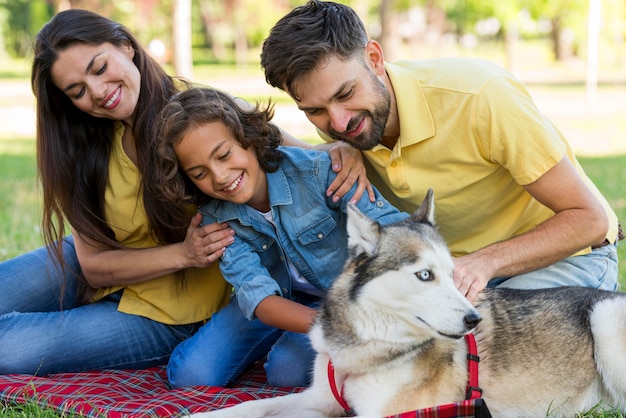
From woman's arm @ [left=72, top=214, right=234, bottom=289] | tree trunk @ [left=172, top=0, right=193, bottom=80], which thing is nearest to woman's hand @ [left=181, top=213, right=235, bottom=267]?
woman's arm @ [left=72, top=214, right=234, bottom=289]

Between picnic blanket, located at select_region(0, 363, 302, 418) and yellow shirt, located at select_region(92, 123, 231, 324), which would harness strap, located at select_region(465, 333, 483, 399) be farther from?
yellow shirt, located at select_region(92, 123, 231, 324)

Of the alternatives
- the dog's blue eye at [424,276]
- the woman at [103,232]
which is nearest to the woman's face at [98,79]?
the woman at [103,232]

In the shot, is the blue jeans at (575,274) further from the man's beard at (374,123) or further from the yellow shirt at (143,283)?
the yellow shirt at (143,283)

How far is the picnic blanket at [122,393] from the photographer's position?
372 centimetres

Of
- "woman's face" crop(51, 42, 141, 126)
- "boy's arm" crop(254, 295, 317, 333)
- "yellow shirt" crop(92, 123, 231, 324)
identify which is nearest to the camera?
"boy's arm" crop(254, 295, 317, 333)

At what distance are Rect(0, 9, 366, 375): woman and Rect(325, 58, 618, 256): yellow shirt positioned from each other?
1091 mm

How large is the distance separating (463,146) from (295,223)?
100 centimetres

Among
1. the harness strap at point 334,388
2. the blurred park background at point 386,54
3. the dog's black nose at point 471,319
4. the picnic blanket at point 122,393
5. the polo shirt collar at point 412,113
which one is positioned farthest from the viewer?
the blurred park background at point 386,54

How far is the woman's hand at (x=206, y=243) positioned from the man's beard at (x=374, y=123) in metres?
0.81

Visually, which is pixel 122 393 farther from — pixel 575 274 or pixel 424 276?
pixel 575 274

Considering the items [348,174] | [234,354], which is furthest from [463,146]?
[234,354]

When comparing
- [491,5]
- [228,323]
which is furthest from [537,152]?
[491,5]

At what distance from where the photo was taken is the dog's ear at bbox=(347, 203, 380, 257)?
10.9ft

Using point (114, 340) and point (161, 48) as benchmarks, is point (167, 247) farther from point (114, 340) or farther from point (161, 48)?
point (161, 48)
